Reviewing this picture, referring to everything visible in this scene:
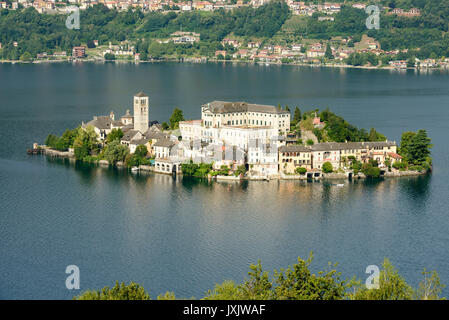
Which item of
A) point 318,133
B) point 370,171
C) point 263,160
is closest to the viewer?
point 370,171

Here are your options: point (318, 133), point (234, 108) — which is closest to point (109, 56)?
point (234, 108)

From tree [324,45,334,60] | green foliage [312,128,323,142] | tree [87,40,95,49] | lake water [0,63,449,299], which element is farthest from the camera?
tree [87,40,95,49]

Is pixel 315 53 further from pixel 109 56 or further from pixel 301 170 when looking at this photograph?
pixel 301 170

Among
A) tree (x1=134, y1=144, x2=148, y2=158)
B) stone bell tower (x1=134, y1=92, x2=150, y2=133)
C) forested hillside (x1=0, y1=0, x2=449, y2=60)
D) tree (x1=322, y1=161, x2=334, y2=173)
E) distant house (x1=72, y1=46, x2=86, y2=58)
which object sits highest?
forested hillside (x1=0, y1=0, x2=449, y2=60)

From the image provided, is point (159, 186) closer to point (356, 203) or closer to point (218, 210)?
point (218, 210)

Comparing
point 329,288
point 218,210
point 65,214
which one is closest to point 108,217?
point 65,214

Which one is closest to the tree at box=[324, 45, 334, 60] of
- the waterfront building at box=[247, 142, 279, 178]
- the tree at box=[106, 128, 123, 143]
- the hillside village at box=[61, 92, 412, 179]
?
the hillside village at box=[61, 92, 412, 179]

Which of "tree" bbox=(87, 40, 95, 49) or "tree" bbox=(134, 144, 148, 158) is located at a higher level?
"tree" bbox=(87, 40, 95, 49)

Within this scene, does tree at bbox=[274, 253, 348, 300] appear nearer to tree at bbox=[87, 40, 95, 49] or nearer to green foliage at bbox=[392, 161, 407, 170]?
green foliage at bbox=[392, 161, 407, 170]
